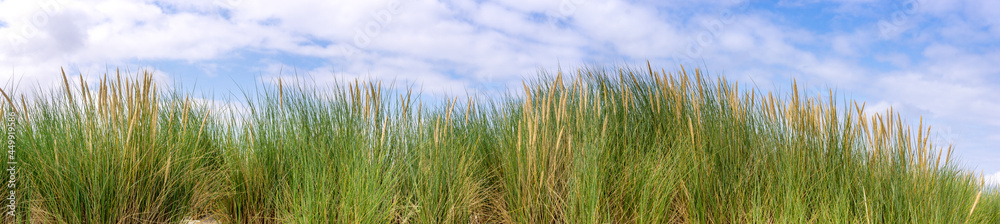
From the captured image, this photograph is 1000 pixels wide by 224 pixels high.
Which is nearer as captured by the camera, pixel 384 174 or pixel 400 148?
pixel 384 174

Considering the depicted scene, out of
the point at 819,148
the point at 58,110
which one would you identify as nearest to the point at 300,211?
the point at 58,110

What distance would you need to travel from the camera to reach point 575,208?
2.64m

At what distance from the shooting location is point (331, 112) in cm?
321

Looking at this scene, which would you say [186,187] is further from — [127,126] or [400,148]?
[400,148]

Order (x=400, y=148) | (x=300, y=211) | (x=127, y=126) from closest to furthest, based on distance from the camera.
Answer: (x=300, y=211)
(x=127, y=126)
(x=400, y=148)

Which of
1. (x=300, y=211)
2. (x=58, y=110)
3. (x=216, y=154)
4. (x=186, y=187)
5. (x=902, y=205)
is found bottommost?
Answer: (x=902, y=205)

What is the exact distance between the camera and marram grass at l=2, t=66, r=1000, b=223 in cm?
266

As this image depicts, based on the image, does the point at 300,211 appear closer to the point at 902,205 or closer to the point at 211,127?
the point at 211,127

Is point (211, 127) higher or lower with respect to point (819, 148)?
higher

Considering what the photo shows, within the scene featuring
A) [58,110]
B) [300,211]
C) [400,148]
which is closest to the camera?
[300,211]

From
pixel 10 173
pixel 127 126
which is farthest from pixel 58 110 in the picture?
pixel 127 126

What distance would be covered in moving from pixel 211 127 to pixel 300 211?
4.80 feet

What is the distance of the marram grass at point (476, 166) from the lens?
2.66 metres

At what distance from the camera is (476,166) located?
3.34 m
